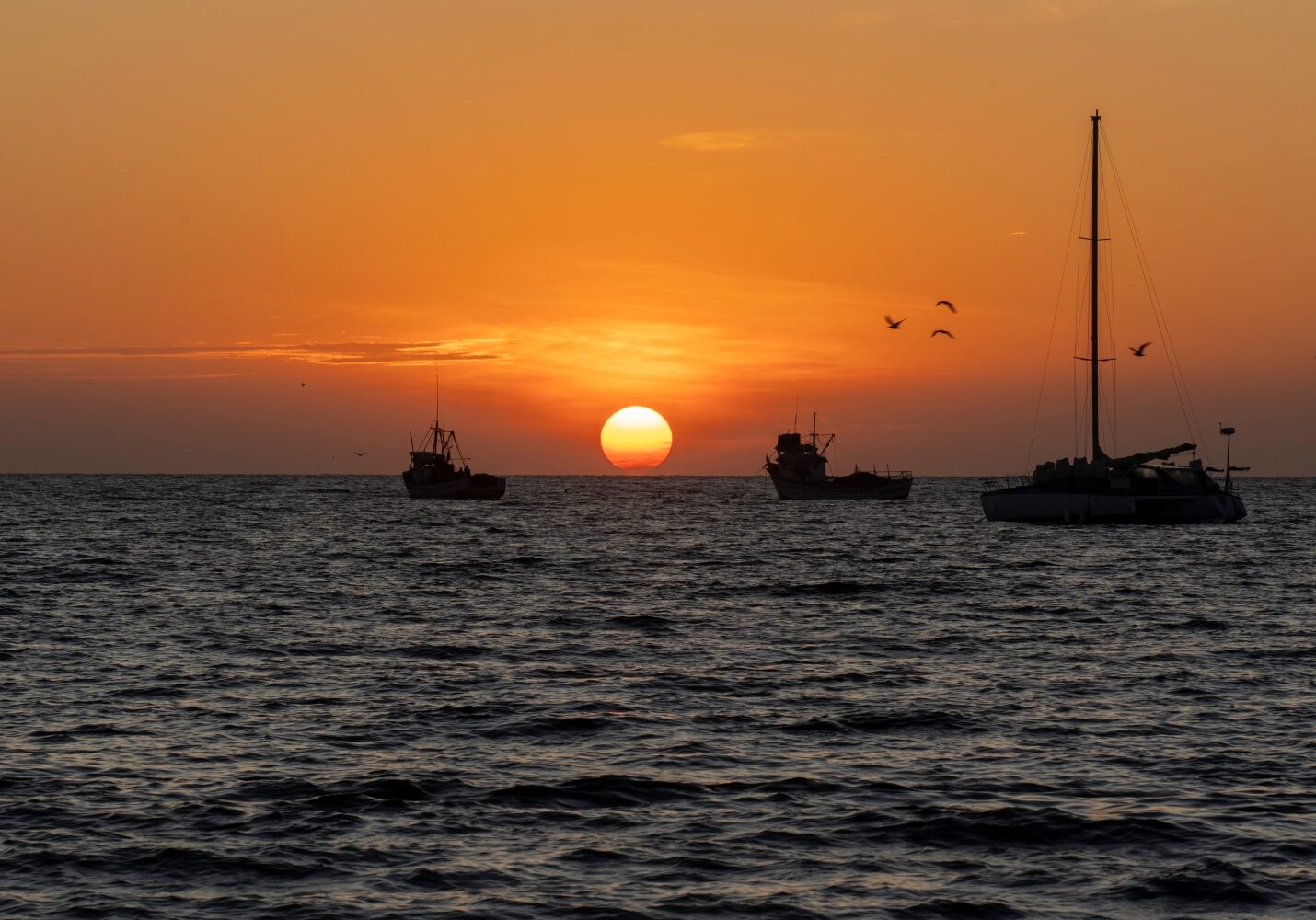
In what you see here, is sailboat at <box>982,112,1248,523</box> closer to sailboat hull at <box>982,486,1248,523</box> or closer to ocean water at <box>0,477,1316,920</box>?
sailboat hull at <box>982,486,1248,523</box>

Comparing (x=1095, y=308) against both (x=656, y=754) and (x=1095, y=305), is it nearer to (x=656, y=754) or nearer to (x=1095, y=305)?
(x=1095, y=305)

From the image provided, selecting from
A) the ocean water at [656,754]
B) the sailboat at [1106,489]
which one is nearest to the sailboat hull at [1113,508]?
the sailboat at [1106,489]

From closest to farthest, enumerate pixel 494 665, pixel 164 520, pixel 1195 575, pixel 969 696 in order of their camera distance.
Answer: pixel 969 696 < pixel 494 665 < pixel 1195 575 < pixel 164 520

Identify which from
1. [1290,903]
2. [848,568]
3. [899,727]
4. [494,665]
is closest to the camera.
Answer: [1290,903]

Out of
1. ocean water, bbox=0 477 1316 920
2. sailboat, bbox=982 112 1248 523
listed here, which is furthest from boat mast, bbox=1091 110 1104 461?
ocean water, bbox=0 477 1316 920

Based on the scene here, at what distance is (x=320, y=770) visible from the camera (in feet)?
70.9

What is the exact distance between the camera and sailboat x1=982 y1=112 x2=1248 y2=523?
107000mm

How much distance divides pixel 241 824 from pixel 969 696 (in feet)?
52.0

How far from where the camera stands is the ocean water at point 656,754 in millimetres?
16047

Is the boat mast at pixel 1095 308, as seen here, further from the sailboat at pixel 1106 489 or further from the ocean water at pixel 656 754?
the ocean water at pixel 656 754

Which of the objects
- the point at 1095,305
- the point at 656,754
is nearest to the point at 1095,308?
the point at 1095,305

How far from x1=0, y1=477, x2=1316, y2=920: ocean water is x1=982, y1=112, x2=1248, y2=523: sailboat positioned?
53.8 m

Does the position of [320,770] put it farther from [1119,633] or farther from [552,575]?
[552,575]

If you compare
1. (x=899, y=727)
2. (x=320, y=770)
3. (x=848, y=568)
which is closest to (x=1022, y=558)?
(x=848, y=568)
